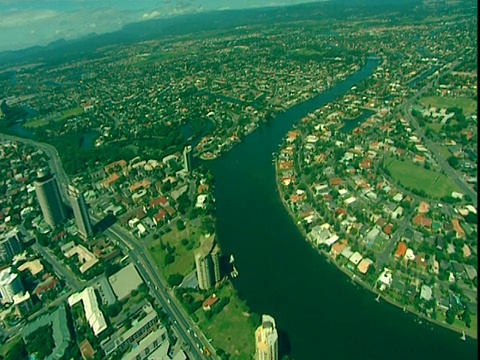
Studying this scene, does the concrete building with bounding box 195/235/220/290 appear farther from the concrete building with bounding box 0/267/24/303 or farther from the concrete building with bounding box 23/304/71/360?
the concrete building with bounding box 0/267/24/303

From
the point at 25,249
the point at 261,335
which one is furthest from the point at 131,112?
the point at 261,335

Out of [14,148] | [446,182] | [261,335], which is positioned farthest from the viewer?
[14,148]

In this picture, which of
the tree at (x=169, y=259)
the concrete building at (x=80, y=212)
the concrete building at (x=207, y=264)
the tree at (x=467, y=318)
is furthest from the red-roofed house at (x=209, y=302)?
the tree at (x=467, y=318)

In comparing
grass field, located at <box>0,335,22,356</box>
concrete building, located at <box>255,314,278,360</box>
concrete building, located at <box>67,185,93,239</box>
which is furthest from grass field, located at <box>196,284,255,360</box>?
concrete building, located at <box>67,185,93,239</box>

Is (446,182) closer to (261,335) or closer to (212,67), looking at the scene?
(261,335)

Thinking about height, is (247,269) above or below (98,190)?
below

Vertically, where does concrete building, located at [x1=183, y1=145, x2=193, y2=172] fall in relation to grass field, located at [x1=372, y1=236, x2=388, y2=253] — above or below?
above

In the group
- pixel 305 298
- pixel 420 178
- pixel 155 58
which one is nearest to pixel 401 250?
pixel 305 298

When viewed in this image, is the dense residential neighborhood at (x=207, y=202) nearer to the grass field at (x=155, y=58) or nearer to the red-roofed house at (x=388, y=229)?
the red-roofed house at (x=388, y=229)
